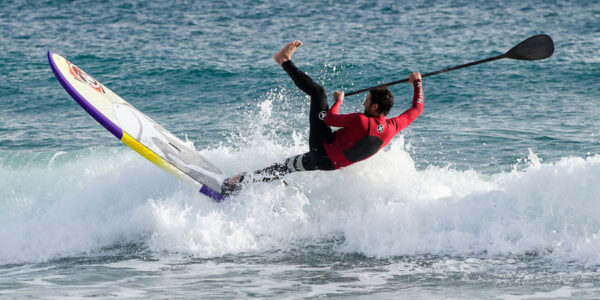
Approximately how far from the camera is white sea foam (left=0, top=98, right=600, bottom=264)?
6.29 metres

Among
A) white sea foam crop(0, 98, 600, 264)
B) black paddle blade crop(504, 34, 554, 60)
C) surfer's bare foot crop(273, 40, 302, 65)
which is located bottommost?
white sea foam crop(0, 98, 600, 264)

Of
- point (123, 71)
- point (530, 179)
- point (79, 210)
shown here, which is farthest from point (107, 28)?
point (530, 179)

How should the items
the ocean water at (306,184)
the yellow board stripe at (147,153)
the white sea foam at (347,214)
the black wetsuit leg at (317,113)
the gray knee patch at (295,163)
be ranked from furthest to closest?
the yellow board stripe at (147,153)
the gray knee patch at (295,163)
the white sea foam at (347,214)
the black wetsuit leg at (317,113)
the ocean water at (306,184)

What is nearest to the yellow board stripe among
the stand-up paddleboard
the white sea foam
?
the stand-up paddleboard

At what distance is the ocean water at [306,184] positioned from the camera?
5781 mm

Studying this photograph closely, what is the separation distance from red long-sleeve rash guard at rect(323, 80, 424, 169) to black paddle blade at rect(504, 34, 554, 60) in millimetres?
1298

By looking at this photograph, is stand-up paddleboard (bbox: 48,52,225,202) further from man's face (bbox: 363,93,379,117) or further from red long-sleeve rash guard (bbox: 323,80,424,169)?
man's face (bbox: 363,93,379,117)

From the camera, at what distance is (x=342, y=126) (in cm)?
589

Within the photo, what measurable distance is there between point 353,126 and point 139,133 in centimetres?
230

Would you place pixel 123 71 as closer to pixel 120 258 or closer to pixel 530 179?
pixel 120 258

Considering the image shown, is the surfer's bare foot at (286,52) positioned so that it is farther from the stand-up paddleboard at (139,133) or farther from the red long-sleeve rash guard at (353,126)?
the stand-up paddleboard at (139,133)

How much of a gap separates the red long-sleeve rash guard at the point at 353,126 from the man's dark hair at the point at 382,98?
9cm

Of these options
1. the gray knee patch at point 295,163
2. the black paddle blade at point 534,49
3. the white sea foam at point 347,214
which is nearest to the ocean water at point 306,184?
the white sea foam at point 347,214

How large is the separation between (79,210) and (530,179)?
4.71 metres
